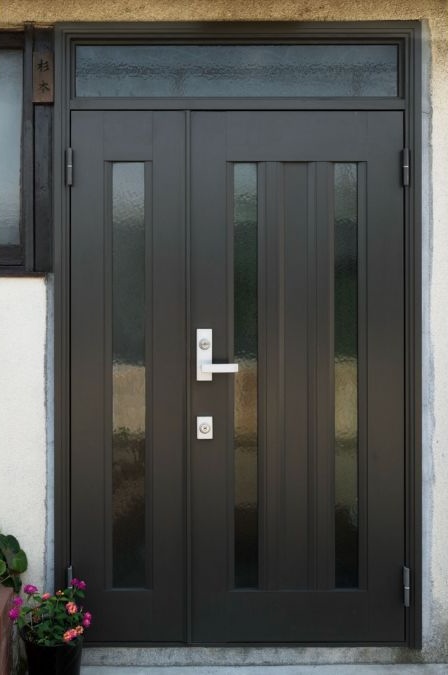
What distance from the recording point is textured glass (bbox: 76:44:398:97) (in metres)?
3.17

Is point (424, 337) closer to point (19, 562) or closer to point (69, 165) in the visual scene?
point (69, 165)

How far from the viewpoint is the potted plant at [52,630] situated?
2822 millimetres

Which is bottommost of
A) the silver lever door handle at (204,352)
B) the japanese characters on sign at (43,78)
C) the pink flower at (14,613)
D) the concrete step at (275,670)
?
the concrete step at (275,670)

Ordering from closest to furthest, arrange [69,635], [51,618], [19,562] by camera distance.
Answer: [69,635] → [51,618] → [19,562]

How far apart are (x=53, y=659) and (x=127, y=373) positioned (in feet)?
3.95

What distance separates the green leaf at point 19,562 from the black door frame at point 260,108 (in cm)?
14

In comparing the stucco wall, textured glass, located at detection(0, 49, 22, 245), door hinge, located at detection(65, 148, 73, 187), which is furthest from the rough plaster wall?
door hinge, located at detection(65, 148, 73, 187)

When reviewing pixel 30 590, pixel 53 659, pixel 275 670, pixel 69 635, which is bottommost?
pixel 275 670

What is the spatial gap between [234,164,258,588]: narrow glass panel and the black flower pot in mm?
777

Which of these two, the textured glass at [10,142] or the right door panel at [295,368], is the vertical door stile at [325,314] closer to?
the right door panel at [295,368]

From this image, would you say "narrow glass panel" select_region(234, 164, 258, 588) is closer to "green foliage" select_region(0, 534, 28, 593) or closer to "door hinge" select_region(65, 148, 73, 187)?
"door hinge" select_region(65, 148, 73, 187)

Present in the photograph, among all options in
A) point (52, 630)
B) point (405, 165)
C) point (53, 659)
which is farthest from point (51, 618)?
point (405, 165)

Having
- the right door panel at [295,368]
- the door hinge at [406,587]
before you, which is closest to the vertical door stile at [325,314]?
the right door panel at [295,368]

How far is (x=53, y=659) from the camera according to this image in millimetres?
2816
